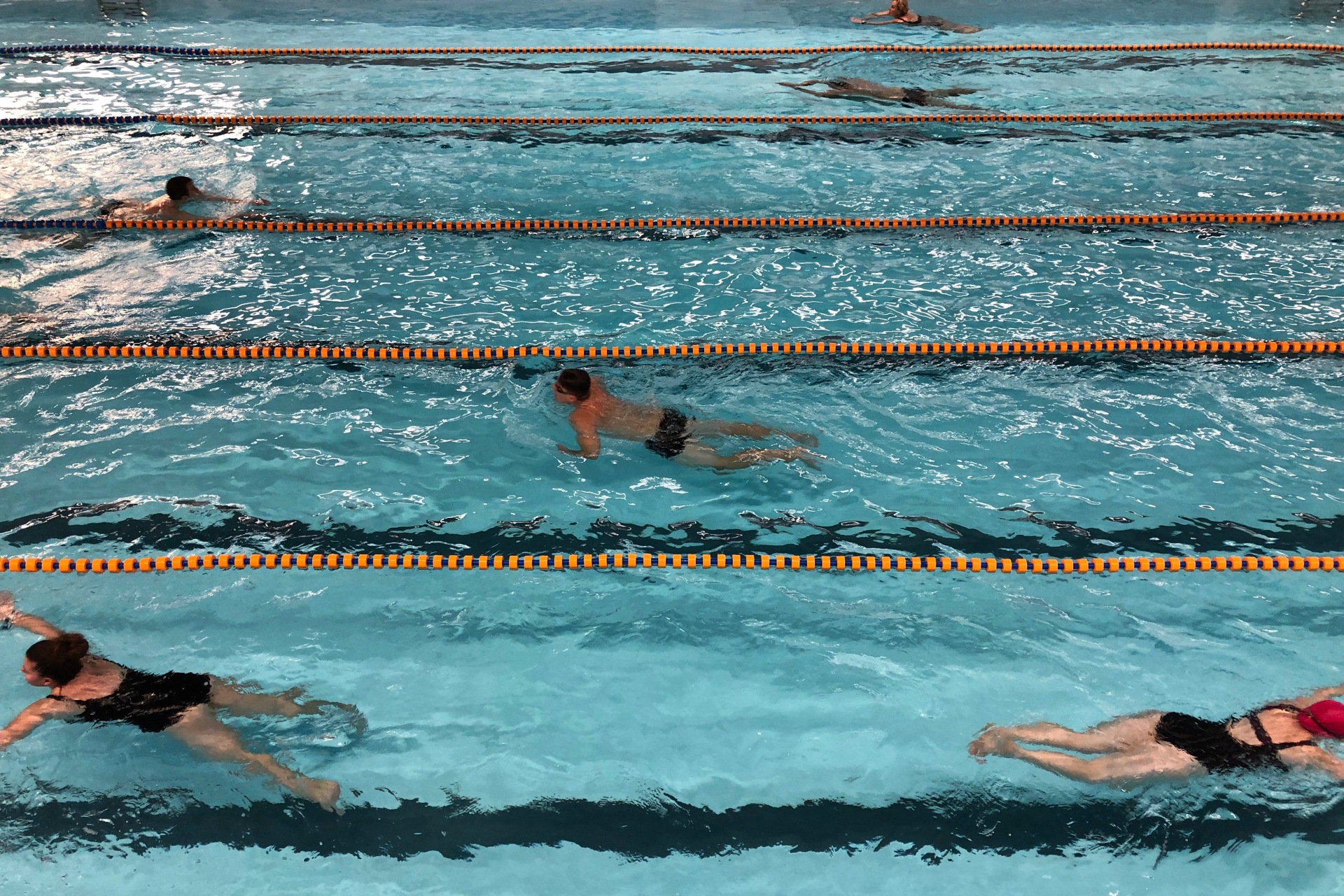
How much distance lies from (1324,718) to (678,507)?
2.48 m

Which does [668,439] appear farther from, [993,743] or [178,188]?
[178,188]

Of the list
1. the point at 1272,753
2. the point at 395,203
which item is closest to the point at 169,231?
the point at 395,203

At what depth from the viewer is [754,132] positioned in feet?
26.9

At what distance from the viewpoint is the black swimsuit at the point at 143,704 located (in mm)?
3324

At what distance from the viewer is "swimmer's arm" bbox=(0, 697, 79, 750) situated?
330 centimetres

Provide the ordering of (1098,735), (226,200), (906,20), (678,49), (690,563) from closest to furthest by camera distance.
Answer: (1098,735) < (690,563) < (226,200) < (678,49) < (906,20)

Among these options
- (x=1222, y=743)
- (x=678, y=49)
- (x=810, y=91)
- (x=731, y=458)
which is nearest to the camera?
(x=1222, y=743)

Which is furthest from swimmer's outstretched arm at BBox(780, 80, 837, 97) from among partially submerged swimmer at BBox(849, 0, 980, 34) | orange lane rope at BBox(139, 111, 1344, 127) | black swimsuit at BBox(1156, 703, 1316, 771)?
black swimsuit at BBox(1156, 703, 1316, 771)

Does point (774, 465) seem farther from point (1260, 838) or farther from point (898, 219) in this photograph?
point (898, 219)

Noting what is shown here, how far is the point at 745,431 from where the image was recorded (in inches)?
182

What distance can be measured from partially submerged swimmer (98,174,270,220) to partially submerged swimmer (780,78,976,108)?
535cm

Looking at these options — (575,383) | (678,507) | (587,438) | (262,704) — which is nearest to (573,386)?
(575,383)

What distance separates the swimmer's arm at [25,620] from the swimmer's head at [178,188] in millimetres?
3529

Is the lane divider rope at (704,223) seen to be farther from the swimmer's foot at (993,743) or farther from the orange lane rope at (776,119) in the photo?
the swimmer's foot at (993,743)
